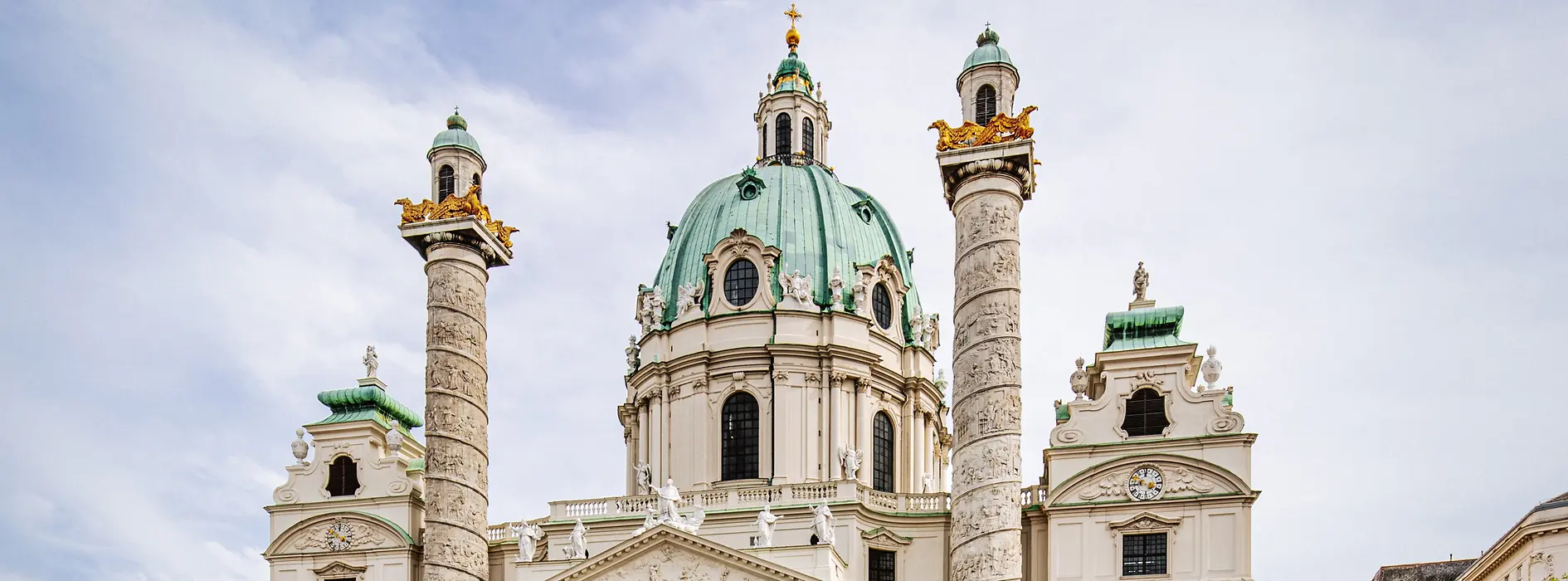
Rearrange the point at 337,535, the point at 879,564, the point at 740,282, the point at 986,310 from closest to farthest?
the point at 986,310 → the point at 879,564 → the point at 337,535 → the point at 740,282

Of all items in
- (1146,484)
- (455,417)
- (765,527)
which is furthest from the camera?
(765,527)

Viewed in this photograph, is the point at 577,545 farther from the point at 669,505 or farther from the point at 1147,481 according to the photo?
the point at 1147,481

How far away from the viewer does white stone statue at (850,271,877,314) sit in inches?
2071

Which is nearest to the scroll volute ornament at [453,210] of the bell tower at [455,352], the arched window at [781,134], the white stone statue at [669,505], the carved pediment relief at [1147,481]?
the bell tower at [455,352]

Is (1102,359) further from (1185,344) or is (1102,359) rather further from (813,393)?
(813,393)

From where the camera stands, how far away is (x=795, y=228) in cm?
5378

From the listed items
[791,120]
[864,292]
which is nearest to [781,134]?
[791,120]

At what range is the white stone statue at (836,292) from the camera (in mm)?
52219

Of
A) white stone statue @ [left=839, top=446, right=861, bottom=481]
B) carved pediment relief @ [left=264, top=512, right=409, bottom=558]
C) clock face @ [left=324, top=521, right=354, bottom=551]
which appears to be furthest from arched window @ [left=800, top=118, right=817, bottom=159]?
clock face @ [left=324, top=521, right=354, bottom=551]

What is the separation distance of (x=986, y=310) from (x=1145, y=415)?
9.86 meters

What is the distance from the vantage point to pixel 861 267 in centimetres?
5316

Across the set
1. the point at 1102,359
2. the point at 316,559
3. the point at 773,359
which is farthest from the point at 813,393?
the point at 316,559

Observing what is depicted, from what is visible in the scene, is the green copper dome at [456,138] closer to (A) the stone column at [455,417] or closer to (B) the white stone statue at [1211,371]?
(A) the stone column at [455,417]

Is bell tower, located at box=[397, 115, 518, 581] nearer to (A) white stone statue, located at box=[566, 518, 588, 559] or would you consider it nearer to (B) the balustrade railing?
(A) white stone statue, located at box=[566, 518, 588, 559]
